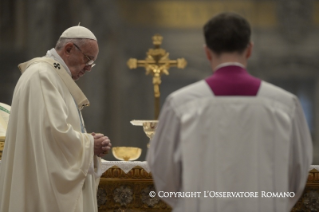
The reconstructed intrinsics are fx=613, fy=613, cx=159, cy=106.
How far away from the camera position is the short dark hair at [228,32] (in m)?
2.81

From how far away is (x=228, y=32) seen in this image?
2.80 m

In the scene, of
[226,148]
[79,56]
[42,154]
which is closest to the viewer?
[226,148]

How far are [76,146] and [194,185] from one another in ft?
5.34

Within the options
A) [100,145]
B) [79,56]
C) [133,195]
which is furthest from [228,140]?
[133,195]

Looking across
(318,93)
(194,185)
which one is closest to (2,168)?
(194,185)

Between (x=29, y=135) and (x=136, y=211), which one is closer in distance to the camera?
(x=29, y=135)

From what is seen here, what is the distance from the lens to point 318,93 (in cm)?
815

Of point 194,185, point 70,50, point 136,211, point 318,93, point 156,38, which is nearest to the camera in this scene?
point 194,185

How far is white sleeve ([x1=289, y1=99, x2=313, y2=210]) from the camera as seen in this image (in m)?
2.85

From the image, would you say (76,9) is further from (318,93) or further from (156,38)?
(318,93)

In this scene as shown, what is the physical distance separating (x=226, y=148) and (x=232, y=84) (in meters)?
0.30

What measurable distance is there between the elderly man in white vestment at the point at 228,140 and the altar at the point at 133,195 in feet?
7.57

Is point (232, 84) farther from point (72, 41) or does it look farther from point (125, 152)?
point (125, 152)

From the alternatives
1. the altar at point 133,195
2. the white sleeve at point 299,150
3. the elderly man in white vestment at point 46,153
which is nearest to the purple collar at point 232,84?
the white sleeve at point 299,150
